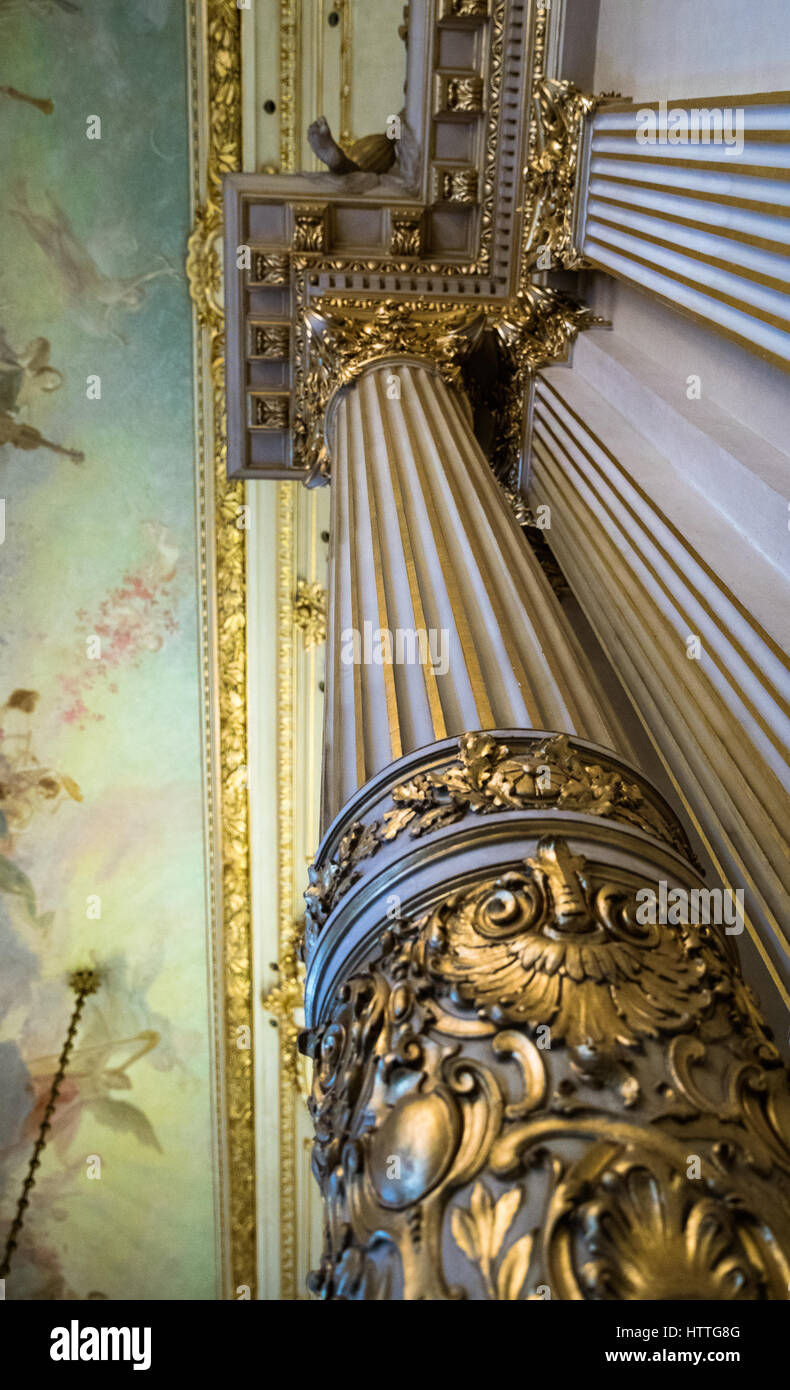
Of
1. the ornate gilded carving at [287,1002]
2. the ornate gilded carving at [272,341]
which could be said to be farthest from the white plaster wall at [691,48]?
the ornate gilded carving at [287,1002]

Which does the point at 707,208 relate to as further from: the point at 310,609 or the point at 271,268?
the point at 310,609

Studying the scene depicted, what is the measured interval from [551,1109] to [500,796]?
75cm

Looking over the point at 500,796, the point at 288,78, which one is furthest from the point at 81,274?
the point at 500,796

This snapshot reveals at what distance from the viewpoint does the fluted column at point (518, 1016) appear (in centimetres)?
134

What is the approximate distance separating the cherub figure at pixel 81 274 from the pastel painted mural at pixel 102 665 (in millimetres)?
13

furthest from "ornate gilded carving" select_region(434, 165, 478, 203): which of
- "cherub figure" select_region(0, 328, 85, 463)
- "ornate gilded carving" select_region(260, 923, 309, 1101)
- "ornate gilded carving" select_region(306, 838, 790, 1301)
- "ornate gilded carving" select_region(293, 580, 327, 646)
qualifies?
"ornate gilded carving" select_region(260, 923, 309, 1101)

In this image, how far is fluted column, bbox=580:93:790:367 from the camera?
2658mm

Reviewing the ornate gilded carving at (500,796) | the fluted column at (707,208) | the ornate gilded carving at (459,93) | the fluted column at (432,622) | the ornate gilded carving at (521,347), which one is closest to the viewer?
the ornate gilded carving at (500,796)

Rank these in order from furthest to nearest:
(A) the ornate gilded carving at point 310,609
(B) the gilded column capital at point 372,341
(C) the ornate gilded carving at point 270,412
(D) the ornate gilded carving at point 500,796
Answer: (A) the ornate gilded carving at point 310,609
(C) the ornate gilded carving at point 270,412
(B) the gilded column capital at point 372,341
(D) the ornate gilded carving at point 500,796

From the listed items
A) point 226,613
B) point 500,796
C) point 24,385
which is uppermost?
point 24,385

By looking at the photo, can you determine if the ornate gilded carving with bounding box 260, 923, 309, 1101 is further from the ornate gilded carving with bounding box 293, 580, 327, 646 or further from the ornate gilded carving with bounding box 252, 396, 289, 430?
the ornate gilded carving with bounding box 252, 396, 289, 430

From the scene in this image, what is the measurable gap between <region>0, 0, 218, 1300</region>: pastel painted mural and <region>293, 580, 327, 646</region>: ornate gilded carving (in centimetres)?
76

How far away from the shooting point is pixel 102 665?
23.5ft

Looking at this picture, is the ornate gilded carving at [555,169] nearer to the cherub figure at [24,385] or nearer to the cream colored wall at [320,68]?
the cream colored wall at [320,68]
